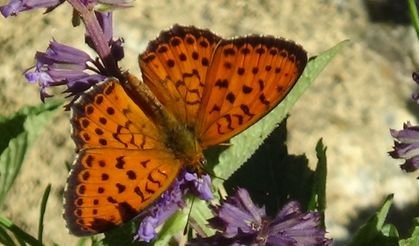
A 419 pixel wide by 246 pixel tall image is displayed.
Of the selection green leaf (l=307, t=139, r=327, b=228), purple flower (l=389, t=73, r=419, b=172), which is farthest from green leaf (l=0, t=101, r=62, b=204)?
purple flower (l=389, t=73, r=419, b=172)

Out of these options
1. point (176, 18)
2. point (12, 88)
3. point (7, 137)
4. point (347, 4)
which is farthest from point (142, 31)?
point (7, 137)

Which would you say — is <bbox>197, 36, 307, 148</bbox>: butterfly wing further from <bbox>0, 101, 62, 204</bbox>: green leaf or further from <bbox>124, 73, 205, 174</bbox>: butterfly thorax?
<bbox>0, 101, 62, 204</bbox>: green leaf

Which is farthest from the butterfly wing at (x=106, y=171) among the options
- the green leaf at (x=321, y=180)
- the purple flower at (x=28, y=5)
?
the green leaf at (x=321, y=180)

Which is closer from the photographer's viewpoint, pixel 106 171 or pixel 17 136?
pixel 106 171

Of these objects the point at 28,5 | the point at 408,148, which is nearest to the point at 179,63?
the point at 28,5

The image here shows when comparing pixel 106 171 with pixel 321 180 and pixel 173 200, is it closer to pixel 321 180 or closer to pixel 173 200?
pixel 173 200
